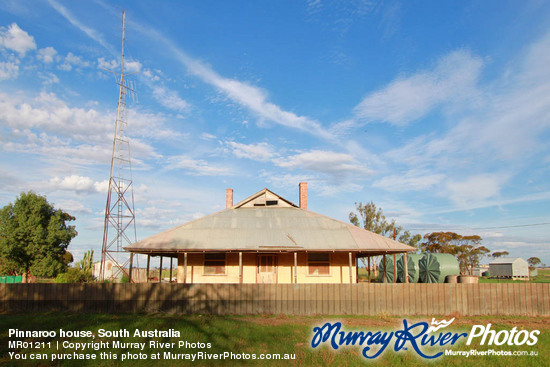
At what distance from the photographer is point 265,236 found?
81.0 ft

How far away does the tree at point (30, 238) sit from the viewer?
39875 millimetres

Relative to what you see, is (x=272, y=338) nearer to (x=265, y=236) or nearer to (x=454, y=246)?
(x=265, y=236)

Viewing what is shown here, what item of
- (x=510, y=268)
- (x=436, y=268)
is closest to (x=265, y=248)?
(x=436, y=268)

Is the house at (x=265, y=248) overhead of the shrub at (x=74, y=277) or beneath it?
overhead

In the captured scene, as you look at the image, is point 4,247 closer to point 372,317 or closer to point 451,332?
point 372,317

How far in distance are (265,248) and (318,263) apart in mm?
4320

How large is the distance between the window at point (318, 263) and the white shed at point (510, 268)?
200 feet

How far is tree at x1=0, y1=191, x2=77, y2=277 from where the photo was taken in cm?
3988

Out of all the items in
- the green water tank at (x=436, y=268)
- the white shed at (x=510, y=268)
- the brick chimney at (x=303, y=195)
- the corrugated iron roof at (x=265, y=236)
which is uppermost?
the brick chimney at (x=303, y=195)

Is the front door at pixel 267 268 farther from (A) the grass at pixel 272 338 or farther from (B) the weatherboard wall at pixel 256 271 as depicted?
(A) the grass at pixel 272 338

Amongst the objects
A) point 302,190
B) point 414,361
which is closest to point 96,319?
point 414,361

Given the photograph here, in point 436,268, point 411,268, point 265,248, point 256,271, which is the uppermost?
point 265,248
